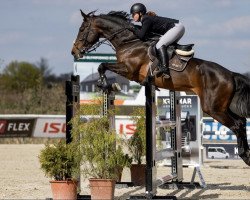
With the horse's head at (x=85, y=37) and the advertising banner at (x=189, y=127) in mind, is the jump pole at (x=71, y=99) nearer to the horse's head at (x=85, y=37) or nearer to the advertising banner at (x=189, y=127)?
the horse's head at (x=85, y=37)

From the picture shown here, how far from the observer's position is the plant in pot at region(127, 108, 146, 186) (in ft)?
30.6

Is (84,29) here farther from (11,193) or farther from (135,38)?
(11,193)

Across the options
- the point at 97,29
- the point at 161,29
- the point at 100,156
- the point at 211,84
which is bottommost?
the point at 100,156

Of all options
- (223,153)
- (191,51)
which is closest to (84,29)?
(191,51)

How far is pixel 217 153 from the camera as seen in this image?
1511cm

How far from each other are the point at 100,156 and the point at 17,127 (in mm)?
13912

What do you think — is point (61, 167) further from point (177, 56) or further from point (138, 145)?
point (177, 56)

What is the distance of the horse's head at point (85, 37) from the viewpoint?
9789mm

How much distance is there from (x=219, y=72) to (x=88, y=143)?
2334 millimetres

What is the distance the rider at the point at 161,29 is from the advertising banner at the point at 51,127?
11.9 m

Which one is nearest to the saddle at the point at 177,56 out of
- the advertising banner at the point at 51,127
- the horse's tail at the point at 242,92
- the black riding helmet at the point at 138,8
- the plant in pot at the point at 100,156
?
the black riding helmet at the point at 138,8

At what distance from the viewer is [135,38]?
9.48 meters

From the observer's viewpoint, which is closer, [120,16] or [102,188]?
[102,188]

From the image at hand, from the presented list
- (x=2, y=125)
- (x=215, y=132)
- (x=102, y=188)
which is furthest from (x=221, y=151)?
(x=2, y=125)
